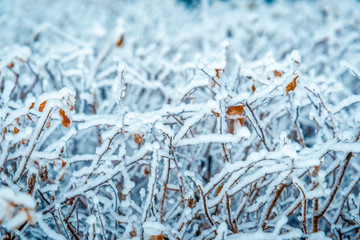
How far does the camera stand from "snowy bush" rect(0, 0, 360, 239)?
883mm

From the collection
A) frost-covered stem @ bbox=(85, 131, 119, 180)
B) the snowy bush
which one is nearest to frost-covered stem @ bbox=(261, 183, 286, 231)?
the snowy bush

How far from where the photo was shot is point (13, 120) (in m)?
0.98

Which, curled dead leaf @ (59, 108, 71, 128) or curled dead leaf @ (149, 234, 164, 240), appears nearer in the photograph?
curled dead leaf @ (149, 234, 164, 240)

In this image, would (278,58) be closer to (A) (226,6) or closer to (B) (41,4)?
(A) (226,6)

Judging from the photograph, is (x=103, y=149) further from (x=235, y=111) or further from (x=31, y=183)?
(x=235, y=111)

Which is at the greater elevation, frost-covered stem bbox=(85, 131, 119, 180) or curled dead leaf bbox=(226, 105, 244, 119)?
curled dead leaf bbox=(226, 105, 244, 119)

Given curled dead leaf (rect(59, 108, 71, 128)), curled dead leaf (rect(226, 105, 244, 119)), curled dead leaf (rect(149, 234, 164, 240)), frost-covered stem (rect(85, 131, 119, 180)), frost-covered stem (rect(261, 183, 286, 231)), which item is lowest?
curled dead leaf (rect(149, 234, 164, 240))

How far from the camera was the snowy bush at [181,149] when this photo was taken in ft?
2.90

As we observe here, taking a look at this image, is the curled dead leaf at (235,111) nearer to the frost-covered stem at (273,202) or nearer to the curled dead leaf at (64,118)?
the frost-covered stem at (273,202)

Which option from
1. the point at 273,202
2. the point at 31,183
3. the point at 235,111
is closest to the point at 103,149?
the point at 31,183

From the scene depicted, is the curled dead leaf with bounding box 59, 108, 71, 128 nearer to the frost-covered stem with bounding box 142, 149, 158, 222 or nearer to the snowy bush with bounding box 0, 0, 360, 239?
the snowy bush with bounding box 0, 0, 360, 239

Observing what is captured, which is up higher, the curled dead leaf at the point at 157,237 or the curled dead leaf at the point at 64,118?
the curled dead leaf at the point at 64,118

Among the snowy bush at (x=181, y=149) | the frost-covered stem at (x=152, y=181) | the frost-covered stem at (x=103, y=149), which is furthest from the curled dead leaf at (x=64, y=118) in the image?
the frost-covered stem at (x=152, y=181)

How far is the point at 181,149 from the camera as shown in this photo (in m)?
1.35
